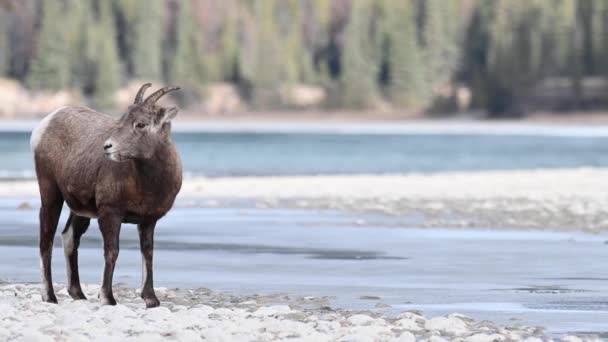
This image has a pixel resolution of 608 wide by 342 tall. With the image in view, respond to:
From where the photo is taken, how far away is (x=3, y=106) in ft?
479

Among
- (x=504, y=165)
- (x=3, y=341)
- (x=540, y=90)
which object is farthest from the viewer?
(x=540, y=90)

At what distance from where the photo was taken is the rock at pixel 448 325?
1238 centimetres

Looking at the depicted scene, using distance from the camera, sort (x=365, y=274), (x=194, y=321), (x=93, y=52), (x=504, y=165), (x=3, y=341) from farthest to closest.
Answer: (x=93, y=52) → (x=504, y=165) → (x=365, y=274) → (x=194, y=321) → (x=3, y=341)

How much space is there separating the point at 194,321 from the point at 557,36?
420 ft

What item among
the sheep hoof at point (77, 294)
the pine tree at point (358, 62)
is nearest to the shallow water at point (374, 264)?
the sheep hoof at point (77, 294)

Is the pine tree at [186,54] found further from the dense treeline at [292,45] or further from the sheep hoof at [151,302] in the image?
the sheep hoof at [151,302]

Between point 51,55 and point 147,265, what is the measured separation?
144036mm

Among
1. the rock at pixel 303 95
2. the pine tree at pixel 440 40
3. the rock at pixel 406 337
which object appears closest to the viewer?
the rock at pixel 406 337

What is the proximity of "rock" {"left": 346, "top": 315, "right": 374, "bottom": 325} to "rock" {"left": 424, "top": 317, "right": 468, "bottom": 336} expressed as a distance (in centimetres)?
46

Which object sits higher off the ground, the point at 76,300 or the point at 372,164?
the point at 76,300

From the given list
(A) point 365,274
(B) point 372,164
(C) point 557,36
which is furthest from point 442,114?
(A) point 365,274

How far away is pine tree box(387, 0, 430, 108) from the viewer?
163 m

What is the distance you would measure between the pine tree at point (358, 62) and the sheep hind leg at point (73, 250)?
14447 cm

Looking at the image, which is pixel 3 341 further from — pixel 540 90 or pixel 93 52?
pixel 93 52
